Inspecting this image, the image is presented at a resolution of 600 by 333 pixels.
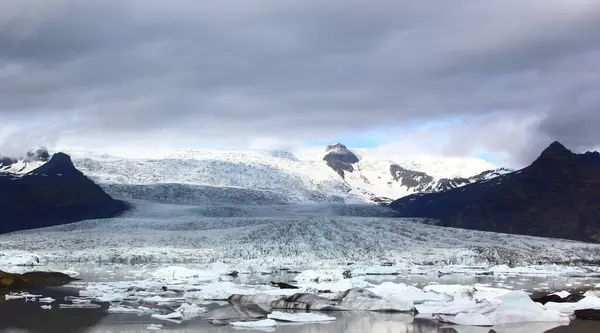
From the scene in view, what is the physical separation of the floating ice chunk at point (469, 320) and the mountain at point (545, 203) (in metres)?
63.5

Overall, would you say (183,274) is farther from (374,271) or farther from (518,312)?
(518,312)

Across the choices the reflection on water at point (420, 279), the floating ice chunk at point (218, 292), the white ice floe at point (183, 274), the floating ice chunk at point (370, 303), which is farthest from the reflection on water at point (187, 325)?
the white ice floe at point (183, 274)

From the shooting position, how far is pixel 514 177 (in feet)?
317

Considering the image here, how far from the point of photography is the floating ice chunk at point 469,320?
19016 mm

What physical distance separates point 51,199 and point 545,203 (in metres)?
64.2

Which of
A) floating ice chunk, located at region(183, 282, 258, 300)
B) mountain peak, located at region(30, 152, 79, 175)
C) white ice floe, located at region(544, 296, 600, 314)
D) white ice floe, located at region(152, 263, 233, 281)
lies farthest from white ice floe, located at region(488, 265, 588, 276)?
mountain peak, located at region(30, 152, 79, 175)

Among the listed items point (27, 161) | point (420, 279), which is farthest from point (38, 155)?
point (420, 279)

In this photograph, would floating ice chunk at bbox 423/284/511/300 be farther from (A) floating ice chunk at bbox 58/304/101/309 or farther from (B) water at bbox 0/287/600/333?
(A) floating ice chunk at bbox 58/304/101/309

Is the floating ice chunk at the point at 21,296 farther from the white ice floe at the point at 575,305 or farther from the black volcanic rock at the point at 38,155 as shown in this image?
the black volcanic rock at the point at 38,155

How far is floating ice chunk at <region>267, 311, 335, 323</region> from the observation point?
1933cm

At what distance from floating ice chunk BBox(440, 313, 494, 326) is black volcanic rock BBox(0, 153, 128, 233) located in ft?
223

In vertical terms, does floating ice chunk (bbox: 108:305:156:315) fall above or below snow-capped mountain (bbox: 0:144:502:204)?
below

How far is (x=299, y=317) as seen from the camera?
19531 mm

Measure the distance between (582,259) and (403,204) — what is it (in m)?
61.5
